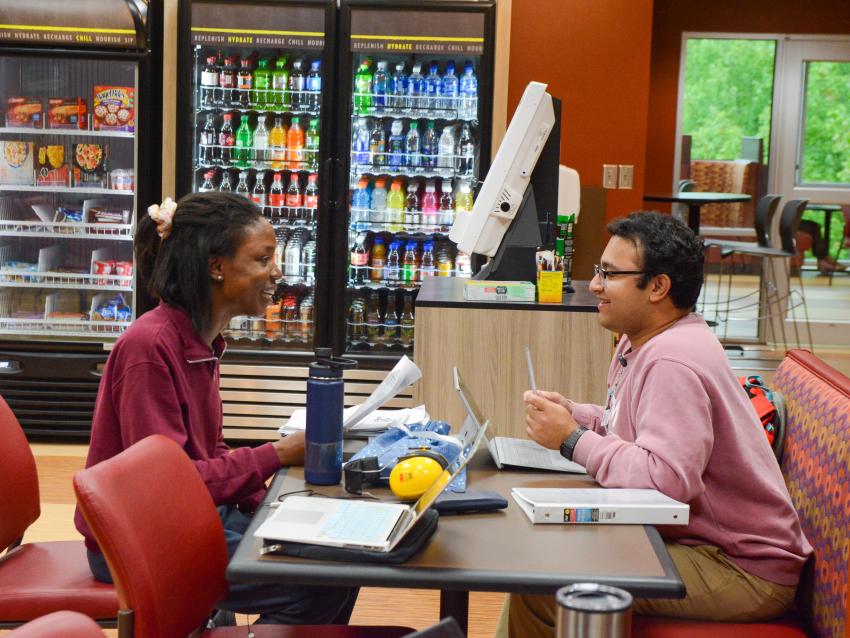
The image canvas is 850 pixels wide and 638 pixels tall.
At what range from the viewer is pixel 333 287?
5473 mm

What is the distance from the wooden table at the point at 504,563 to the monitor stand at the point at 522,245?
6.91ft

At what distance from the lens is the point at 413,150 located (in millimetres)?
5578

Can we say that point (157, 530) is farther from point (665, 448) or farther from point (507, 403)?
point (507, 403)

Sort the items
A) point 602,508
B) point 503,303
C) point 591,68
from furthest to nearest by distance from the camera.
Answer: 1. point 591,68
2. point 503,303
3. point 602,508

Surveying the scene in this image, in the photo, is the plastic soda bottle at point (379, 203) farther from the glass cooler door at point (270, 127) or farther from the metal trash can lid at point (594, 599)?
the metal trash can lid at point (594, 599)

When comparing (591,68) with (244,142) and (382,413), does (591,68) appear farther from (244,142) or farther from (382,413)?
(382,413)

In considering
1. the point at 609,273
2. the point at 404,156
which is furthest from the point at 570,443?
the point at 404,156

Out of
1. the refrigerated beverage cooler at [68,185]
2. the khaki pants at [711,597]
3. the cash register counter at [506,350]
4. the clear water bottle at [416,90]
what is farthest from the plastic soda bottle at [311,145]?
the khaki pants at [711,597]

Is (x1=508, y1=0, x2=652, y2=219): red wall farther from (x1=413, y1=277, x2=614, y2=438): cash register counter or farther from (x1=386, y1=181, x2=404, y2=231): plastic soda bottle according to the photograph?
(x1=413, y1=277, x2=614, y2=438): cash register counter

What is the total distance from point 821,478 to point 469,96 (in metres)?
3.36

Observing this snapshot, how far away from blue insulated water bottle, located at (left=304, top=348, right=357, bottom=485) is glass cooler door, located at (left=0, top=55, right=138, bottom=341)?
3.58 metres

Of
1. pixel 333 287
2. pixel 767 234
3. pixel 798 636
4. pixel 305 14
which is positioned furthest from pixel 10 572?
pixel 767 234

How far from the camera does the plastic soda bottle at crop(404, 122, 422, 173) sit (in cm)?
556

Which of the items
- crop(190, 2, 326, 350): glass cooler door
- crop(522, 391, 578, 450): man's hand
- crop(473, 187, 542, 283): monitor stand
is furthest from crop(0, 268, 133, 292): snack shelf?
crop(522, 391, 578, 450): man's hand
